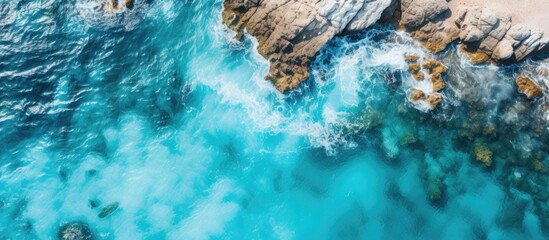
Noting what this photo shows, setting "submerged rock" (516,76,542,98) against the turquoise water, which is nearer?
the turquoise water

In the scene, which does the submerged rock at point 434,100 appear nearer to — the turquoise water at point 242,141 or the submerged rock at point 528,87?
the turquoise water at point 242,141

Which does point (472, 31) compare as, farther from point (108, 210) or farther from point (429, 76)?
point (108, 210)

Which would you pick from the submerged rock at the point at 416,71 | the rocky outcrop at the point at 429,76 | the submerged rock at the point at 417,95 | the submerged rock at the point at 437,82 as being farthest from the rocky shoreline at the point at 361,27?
the submerged rock at the point at 417,95

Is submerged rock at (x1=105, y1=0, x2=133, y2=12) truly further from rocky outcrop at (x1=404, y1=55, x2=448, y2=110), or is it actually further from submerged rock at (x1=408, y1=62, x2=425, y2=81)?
submerged rock at (x1=408, y1=62, x2=425, y2=81)

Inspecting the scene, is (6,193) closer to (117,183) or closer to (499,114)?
(117,183)

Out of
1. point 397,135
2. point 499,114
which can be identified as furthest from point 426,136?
point 499,114

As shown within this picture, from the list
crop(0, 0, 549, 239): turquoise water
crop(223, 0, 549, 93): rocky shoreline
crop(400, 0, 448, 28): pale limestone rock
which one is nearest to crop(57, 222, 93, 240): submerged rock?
crop(0, 0, 549, 239): turquoise water

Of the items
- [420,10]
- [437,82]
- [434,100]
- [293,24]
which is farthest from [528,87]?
[293,24]
